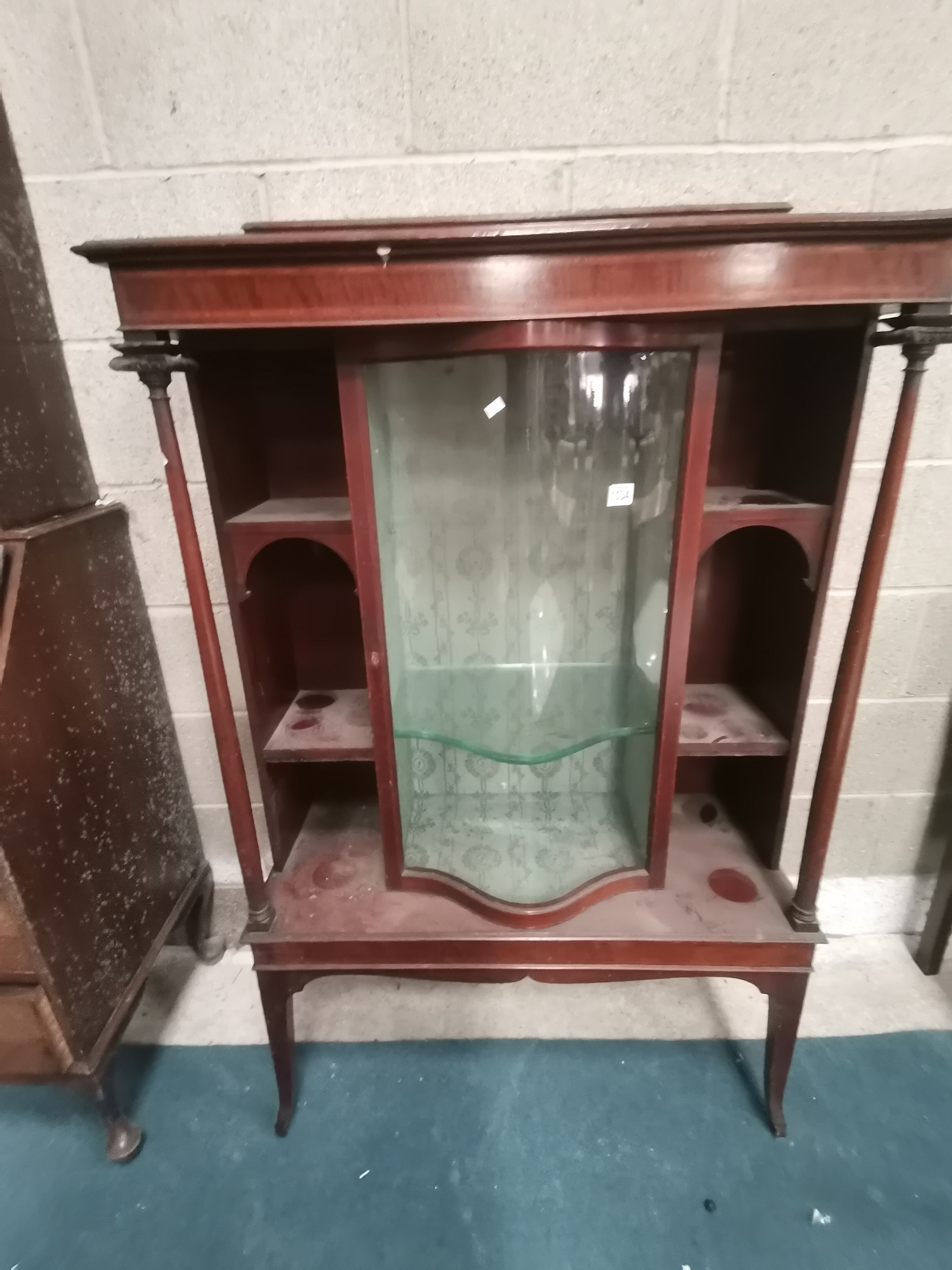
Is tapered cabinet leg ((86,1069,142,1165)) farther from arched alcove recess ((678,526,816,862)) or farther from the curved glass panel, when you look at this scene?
arched alcove recess ((678,526,816,862))

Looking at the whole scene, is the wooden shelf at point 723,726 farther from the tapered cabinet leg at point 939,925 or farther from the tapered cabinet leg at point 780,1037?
the tapered cabinet leg at point 939,925

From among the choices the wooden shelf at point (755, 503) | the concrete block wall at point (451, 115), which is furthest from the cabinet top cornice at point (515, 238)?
the concrete block wall at point (451, 115)

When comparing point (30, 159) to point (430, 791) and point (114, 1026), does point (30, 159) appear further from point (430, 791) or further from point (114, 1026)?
point (114, 1026)

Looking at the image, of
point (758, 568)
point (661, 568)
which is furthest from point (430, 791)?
point (758, 568)

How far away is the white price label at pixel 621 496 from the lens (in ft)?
2.85

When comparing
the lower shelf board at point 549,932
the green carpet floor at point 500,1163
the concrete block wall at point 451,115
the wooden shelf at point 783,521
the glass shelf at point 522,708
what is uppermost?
the concrete block wall at point 451,115

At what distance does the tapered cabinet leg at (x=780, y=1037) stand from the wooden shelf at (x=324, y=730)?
2.20ft

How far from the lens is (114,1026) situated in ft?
3.22

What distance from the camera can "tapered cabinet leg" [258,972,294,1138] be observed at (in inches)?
37.5

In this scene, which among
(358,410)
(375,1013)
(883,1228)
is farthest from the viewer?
(375,1013)

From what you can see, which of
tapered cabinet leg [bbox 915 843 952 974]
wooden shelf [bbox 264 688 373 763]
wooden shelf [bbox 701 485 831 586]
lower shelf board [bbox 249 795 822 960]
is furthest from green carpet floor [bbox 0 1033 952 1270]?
wooden shelf [bbox 701 485 831 586]

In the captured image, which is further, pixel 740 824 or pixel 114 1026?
pixel 740 824

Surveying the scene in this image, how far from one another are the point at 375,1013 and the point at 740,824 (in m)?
0.75

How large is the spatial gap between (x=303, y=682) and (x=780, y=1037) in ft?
3.04
